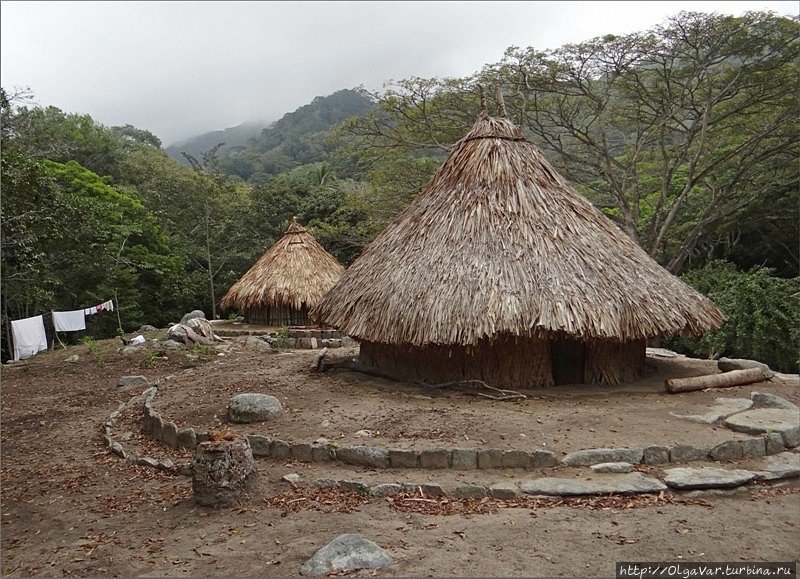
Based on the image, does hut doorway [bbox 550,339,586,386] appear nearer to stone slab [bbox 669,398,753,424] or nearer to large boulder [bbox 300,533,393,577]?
stone slab [bbox 669,398,753,424]

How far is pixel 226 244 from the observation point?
→ 27.2 metres

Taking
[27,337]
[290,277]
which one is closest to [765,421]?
[290,277]

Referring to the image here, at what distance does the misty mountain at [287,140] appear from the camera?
177 feet

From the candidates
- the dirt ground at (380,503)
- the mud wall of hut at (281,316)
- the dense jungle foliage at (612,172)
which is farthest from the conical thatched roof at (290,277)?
the dirt ground at (380,503)

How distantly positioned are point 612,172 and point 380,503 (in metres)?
13.3

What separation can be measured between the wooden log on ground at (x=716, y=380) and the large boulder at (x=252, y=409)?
513cm

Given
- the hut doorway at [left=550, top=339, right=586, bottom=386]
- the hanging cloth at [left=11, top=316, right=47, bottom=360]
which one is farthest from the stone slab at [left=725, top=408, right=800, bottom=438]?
the hanging cloth at [left=11, top=316, right=47, bottom=360]

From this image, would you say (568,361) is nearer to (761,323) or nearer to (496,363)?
(496,363)

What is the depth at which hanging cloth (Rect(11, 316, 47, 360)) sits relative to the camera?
16141 mm

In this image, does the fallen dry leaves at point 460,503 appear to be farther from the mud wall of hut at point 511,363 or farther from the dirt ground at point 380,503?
the mud wall of hut at point 511,363

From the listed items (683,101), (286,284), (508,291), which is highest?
(683,101)

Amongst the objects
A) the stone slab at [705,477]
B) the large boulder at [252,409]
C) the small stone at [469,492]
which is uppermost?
the large boulder at [252,409]

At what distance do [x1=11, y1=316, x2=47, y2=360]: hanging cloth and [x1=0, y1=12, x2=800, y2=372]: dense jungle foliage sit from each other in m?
0.59

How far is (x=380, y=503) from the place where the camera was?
4812mm
